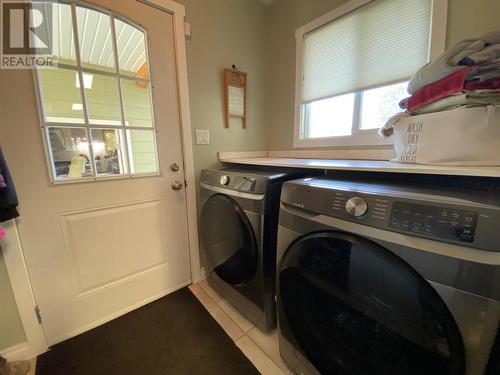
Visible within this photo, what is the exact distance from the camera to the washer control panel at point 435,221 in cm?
45

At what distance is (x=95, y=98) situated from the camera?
1121 millimetres

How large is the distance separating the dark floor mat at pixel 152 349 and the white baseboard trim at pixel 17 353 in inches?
2.8

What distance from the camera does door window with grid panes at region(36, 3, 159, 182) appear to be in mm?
1016

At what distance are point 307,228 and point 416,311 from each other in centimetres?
36

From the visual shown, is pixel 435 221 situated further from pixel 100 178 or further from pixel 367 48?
pixel 100 178

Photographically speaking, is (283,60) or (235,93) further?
(283,60)

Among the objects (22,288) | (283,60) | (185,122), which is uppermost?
(283,60)

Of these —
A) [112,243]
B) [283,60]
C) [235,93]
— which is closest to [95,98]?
[112,243]

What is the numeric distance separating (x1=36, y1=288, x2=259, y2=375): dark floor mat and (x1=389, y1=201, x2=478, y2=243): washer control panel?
1.02m

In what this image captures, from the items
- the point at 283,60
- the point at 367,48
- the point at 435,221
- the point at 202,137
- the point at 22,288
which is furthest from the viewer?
the point at 283,60

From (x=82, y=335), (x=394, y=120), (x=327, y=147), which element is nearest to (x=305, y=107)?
(x=327, y=147)

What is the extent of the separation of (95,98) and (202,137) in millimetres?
669

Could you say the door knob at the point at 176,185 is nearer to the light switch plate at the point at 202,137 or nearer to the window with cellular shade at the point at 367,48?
the light switch plate at the point at 202,137

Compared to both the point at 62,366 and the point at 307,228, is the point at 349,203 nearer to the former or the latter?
the point at 307,228
